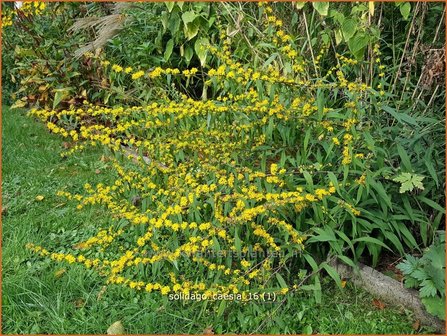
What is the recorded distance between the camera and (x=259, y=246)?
8.16 feet

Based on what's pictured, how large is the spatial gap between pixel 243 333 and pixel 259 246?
403 mm

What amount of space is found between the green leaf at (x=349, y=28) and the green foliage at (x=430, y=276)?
3.94 feet

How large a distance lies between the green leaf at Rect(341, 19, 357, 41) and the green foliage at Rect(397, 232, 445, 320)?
1200mm

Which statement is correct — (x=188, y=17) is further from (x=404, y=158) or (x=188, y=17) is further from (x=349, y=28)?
(x=404, y=158)

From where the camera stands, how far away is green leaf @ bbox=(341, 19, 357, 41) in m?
2.93

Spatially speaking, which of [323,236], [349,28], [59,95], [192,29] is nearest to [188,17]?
[192,29]

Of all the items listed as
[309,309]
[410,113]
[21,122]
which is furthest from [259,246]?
[21,122]

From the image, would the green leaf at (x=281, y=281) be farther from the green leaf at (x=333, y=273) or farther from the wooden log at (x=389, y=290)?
the wooden log at (x=389, y=290)

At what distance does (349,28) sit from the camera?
9.65ft

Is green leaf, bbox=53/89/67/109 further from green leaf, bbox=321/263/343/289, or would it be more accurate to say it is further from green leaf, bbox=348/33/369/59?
green leaf, bbox=321/263/343/289

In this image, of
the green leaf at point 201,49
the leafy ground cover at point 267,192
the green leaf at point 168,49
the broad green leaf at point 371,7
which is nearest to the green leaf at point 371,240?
the leafy ground cover at point 267,192

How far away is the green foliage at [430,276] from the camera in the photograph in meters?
2.28

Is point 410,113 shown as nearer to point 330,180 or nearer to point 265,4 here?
point 330,180

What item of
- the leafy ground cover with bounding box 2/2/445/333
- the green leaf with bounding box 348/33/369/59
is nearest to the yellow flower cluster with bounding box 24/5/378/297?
the leafy ground cover with bounding box 2/2/445/333
